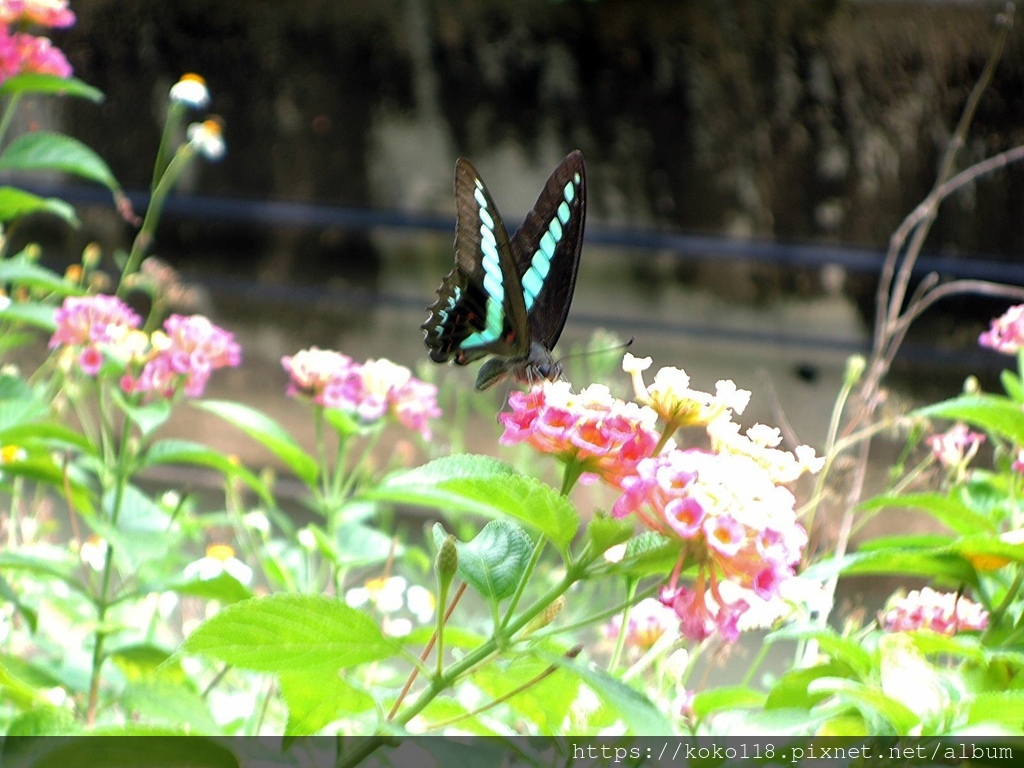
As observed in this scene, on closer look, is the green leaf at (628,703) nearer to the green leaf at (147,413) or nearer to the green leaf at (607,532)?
the green leaf at (607,532)

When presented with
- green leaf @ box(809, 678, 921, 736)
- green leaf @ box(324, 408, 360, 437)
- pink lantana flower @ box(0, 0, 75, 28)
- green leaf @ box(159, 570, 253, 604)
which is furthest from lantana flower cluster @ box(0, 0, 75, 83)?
green leaf @ box(809, 678, 921, 736)

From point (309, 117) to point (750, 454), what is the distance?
96.0 inches

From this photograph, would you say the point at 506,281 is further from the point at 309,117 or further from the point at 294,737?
the point at 309,117

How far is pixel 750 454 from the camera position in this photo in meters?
0.51

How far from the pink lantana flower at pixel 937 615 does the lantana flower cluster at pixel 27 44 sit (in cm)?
105

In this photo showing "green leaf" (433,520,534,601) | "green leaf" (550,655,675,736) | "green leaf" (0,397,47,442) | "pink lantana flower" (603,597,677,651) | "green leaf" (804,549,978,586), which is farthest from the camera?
"pink lantana flower" (603,597,677,651)

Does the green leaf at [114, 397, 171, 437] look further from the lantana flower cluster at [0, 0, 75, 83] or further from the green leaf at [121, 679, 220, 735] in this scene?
the lantana flower cluster at [0, 0, 75, 83]

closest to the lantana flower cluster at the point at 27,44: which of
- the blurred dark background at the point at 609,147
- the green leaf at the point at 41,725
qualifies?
the green leaf at the point at 41,725

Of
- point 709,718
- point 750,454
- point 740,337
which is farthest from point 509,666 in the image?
point 740,337

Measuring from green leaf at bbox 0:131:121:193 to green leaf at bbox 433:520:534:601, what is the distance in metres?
0.72

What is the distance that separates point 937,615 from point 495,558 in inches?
16.2

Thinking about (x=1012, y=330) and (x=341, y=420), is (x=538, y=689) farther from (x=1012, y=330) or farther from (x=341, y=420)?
(x=1012, y=330)

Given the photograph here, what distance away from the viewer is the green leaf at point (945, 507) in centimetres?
67

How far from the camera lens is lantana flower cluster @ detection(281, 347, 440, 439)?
39.0 inches
